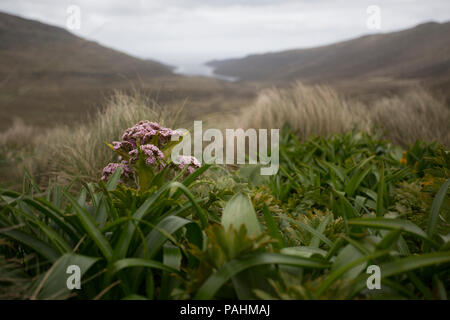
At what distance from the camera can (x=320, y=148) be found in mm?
3203

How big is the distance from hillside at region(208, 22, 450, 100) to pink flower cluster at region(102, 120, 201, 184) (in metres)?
37.0

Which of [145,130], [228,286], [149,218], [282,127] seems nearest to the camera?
[228,286]

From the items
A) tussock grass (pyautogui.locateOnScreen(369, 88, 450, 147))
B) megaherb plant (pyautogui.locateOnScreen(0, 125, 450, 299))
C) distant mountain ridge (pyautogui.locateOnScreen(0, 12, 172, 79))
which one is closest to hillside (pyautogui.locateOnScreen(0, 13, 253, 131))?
distant mountain ridge (pyautogui.locateOnScreen(0, 12, 172, 79))

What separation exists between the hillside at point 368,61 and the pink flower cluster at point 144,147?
37.0m

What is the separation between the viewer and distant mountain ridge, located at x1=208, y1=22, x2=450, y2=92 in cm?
4261

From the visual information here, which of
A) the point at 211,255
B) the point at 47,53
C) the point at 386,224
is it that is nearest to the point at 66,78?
the point at 47,53

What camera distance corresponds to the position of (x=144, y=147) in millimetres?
1675

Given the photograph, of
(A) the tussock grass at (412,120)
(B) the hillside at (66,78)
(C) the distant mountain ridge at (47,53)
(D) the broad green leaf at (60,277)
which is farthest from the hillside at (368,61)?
(D) the broad green leaf at (60,277)

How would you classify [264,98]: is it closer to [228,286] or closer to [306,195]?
[306,195]

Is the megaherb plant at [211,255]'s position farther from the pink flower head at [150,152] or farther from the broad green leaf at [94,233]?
the pink flower head at [150,152]

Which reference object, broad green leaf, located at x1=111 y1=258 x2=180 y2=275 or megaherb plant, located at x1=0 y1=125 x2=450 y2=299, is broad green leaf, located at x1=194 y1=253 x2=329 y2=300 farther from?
broad green leaf, located at x1=111 y1=258 x2=180 y2=275
